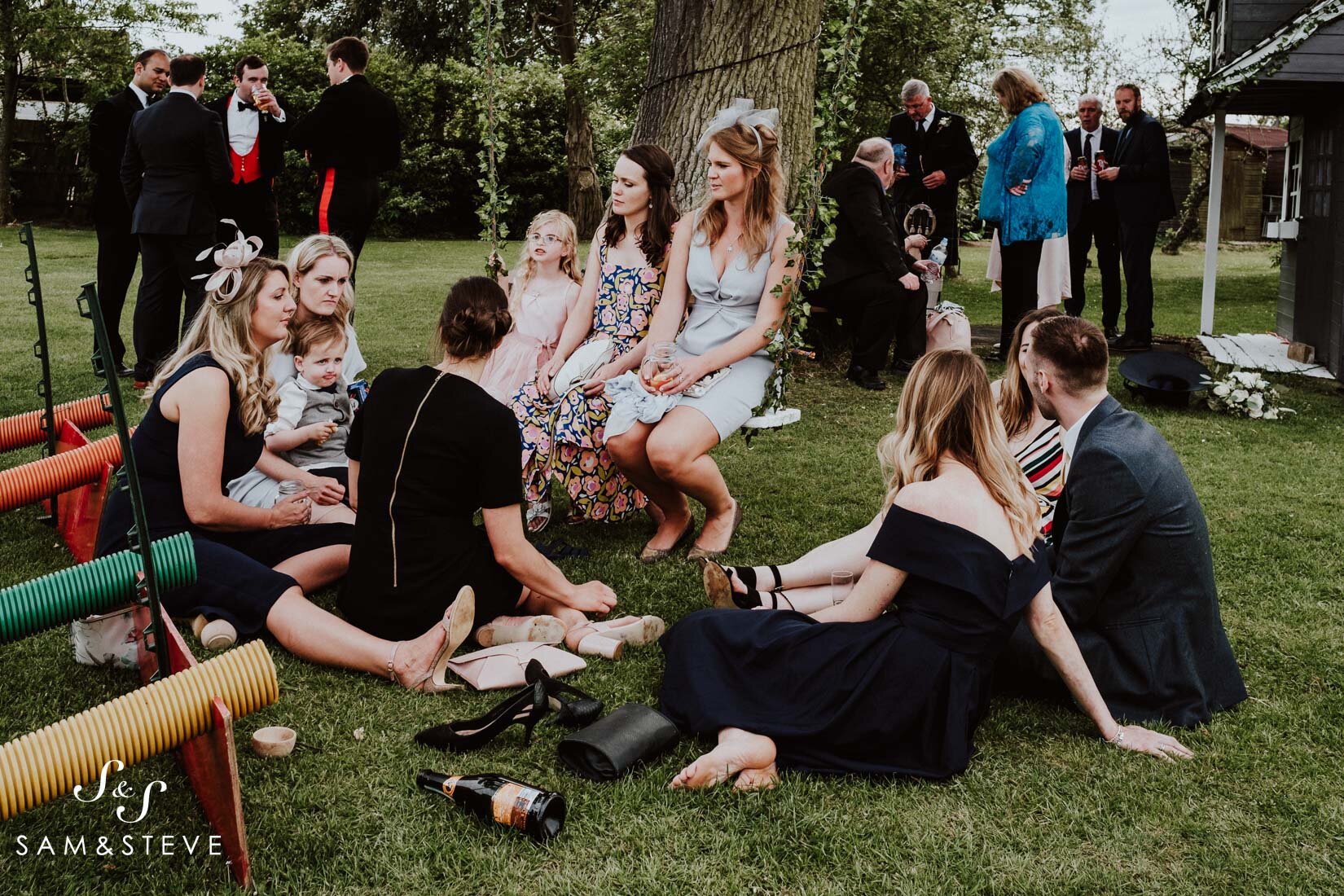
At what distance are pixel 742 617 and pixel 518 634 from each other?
88cm

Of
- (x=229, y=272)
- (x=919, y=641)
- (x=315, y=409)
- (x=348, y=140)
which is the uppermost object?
(x=348, y=140)

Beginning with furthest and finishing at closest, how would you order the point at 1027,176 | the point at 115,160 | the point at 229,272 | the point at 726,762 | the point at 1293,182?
the point at 1293,182, the point at 1027,176, the point at 115,160, the point at 229,272, the point at 726,762

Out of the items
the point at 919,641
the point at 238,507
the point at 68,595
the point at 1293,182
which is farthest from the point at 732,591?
the point at 1293,182

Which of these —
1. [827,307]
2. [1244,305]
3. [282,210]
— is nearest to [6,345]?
[827,307]

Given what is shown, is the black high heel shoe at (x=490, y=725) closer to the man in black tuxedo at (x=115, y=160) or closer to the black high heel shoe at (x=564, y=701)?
the black high heel shoe at (x=564, y=701)

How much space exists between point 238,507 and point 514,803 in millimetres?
1796

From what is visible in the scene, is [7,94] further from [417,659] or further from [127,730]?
[127,730]

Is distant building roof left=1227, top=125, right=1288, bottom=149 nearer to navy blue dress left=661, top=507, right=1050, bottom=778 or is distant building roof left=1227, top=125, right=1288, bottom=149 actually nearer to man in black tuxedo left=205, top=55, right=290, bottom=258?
man in black tuxedo left=205, top=55, right=290, bottom=258

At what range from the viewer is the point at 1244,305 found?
14.2 m

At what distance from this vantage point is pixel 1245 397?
7.49m

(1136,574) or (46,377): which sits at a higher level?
(46,377)

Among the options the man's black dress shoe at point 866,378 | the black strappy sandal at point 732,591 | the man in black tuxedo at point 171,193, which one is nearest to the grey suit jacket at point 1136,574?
the black strappy sandal at point 732,591

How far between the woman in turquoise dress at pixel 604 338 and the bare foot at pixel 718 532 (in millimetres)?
394

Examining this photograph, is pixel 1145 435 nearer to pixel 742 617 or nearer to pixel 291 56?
pixel 742 617
